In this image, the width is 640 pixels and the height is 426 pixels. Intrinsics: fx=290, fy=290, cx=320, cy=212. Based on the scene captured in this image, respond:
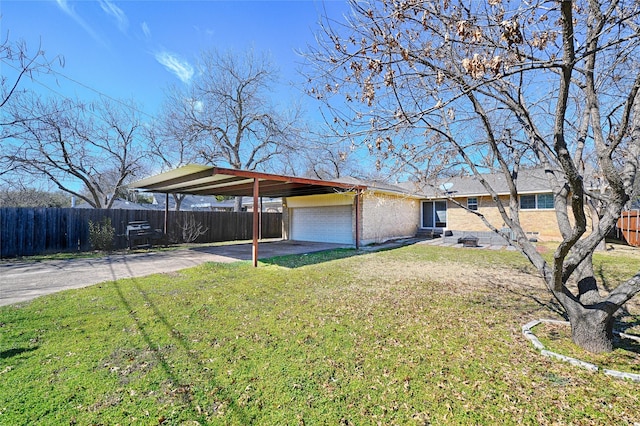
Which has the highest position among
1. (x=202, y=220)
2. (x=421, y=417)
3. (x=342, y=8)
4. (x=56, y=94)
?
(x=56, y=94)

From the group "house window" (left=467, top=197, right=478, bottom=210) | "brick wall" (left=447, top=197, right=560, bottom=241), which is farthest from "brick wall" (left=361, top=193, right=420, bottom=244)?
"house window" (left=467, top=197, right=478, bottom=210)

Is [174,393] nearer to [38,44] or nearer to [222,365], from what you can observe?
[222,365]

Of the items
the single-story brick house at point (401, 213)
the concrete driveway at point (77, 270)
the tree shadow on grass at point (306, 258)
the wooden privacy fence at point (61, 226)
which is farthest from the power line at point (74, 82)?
the tree shadow on grass at point (306, 258)

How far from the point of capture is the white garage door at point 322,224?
1410cm

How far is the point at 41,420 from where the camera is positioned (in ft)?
7.16

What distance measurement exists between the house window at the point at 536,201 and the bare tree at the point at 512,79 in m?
11.9

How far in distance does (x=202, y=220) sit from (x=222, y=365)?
13.7 m

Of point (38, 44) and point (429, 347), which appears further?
point (38, 44)

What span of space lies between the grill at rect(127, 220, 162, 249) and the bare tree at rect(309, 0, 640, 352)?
40.0ft

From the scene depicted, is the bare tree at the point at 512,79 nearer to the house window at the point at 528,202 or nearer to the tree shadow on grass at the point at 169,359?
the tree shadow on grass at the point at 169,359

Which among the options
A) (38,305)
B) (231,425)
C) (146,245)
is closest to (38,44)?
(146,245)

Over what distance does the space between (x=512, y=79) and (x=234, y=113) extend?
2026cm

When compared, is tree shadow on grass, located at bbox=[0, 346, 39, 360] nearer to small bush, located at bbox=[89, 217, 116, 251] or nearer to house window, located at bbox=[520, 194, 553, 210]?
small bush, located at bbox=[89, 217, 116, 251]

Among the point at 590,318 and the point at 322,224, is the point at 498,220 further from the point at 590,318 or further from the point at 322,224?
the point at 590,318
